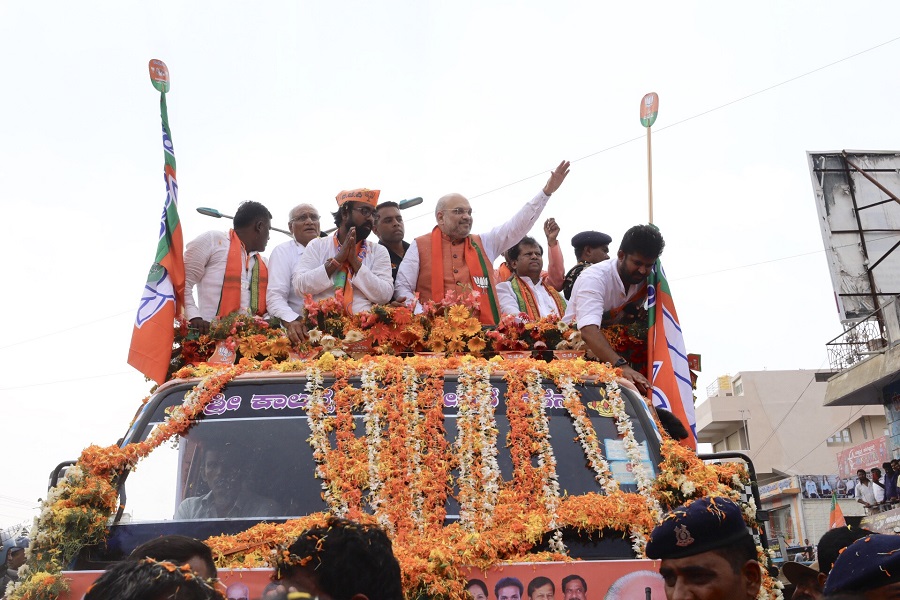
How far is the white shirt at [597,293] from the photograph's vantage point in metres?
5.73

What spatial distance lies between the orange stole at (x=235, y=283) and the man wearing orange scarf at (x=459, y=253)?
99cm

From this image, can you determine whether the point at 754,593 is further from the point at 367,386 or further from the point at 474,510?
the point at 367,386

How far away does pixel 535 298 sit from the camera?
25.3ft

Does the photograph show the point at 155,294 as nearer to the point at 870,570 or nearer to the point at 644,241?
the point at 644,241

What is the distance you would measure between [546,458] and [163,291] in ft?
9.84

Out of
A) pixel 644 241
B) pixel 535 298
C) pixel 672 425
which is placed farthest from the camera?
pixel 535 298

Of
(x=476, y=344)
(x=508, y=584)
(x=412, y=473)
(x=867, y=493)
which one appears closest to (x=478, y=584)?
(x=508, y=584)

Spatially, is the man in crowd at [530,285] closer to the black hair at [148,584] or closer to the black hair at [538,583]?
the black hair at [538,583]

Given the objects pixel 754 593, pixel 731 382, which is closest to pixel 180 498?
pixel 754 593

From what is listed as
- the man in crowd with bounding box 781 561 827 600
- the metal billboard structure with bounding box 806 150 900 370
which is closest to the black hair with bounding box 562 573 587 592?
the man in crowd with bounding box 781 561 827 600

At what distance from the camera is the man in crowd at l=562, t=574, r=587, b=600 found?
11.0 feet

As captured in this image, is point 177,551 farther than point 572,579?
No

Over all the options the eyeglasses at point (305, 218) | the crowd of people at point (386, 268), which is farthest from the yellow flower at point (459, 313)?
the eyeglasses at point (305, 218)

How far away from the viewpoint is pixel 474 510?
3928 millimetres
